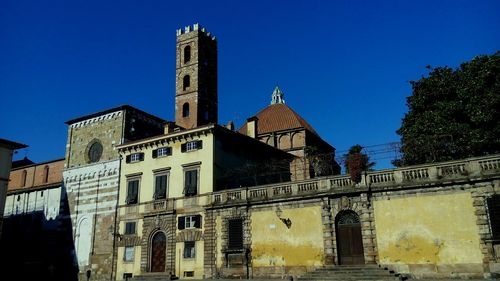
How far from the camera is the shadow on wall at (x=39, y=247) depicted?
38.8m

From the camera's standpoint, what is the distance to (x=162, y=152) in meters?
Result: 35.2

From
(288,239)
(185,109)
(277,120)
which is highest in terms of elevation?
(277,120)

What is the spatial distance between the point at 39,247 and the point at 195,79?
2207 cm

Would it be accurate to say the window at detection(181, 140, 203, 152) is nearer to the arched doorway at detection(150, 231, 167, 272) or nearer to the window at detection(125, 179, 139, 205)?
the window at detection(125, 179, 139, 205)

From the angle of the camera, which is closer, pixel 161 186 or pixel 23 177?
pixel 161 186

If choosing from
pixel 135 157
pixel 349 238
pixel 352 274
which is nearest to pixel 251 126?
pixel 135 157

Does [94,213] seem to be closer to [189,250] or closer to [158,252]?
[158,252]

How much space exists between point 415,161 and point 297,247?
1103cm

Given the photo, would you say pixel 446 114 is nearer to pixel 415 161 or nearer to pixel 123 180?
pixel 415 161

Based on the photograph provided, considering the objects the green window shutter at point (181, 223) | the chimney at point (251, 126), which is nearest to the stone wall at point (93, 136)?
the green window shutter at point (181, 223)

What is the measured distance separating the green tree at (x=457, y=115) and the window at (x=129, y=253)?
21398 millimetres

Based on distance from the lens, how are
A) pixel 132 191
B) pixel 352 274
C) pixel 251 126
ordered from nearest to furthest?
pixel 352 274 → pixel 132 191 → pixel 251 126

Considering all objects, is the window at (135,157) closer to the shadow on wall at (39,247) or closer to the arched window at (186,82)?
the shadow on wall at (39,247)

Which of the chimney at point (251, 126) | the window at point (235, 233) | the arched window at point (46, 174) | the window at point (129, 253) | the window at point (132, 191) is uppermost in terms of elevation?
the chimney at point (251, 126)
